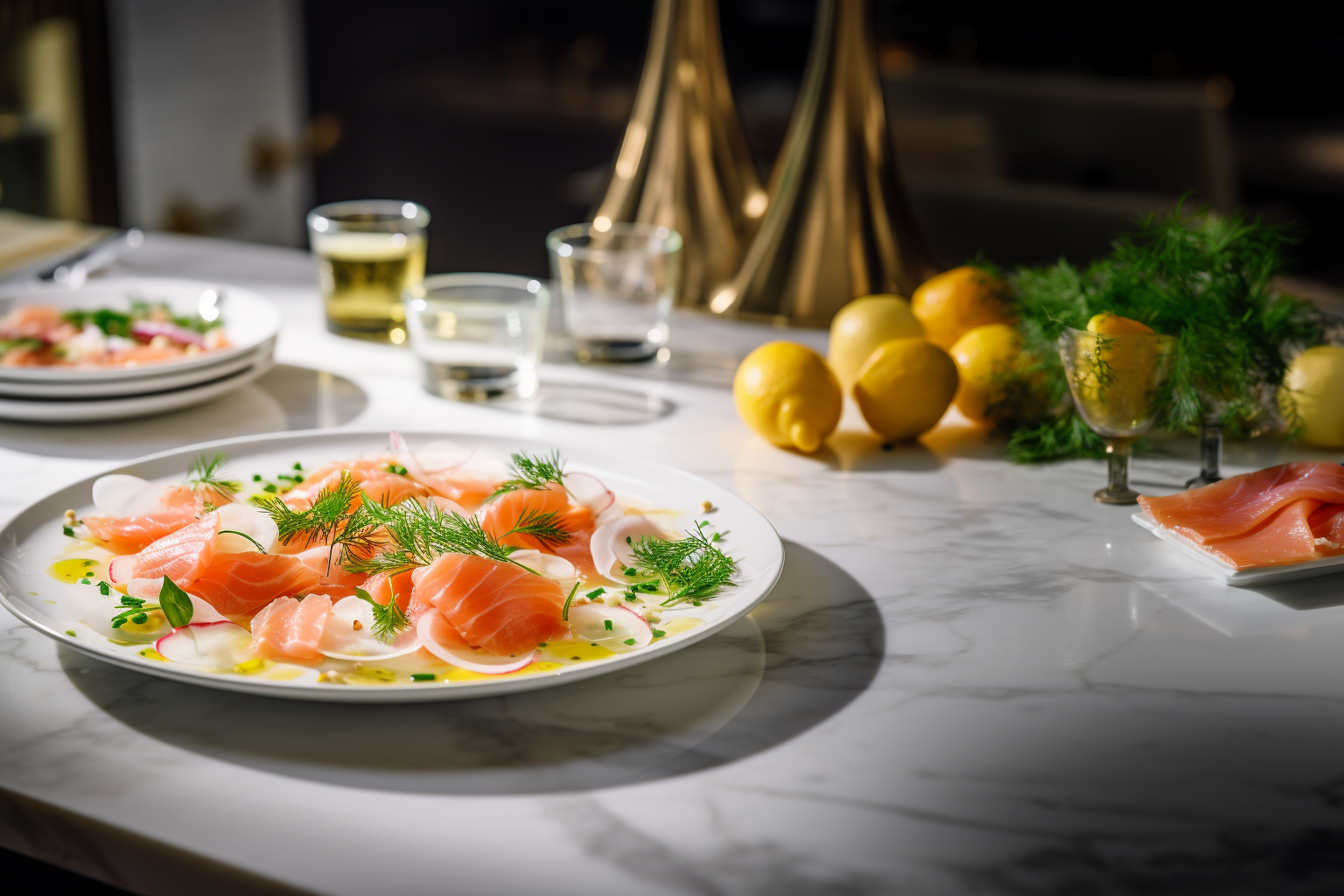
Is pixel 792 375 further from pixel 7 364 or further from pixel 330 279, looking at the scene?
pixel 7 364

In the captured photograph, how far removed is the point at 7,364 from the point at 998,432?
107 centimetres

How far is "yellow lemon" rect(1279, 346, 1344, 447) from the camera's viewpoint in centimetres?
118

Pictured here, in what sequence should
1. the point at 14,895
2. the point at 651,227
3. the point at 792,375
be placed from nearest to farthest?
the point at 14,895, the point at 792,375, the point at 651,227

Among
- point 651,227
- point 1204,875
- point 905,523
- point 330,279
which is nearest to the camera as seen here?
point 1204,875

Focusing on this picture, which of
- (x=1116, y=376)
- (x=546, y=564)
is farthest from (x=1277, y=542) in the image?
(x=546, y=564)

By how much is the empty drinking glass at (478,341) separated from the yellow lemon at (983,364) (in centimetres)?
48

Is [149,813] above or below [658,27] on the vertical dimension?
below

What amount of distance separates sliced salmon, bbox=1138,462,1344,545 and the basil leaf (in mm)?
744

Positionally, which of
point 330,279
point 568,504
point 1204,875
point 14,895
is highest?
point 330,279

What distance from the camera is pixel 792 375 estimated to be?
1.20 m

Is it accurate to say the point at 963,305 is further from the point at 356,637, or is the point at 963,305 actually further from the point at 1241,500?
the point at 356,637

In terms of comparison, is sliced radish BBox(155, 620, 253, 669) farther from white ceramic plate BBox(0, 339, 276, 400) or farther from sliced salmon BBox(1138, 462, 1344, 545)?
sliced salmon BBox(1138, 462, 1344, 545)

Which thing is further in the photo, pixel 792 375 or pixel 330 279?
pixel 330 279

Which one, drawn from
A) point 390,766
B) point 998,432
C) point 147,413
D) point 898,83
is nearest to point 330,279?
point 147,413
